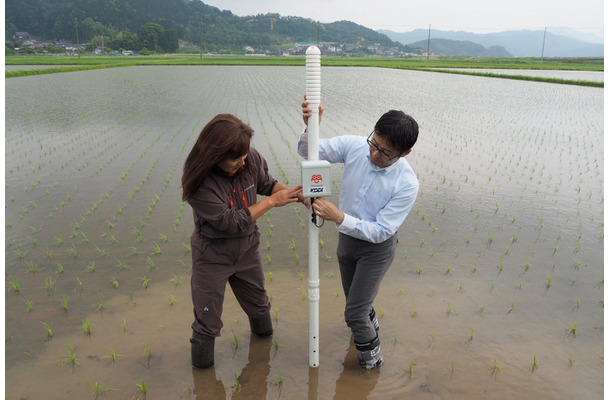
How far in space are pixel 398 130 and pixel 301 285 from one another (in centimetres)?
215

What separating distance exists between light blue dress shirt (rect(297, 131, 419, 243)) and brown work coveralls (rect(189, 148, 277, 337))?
1.27ft

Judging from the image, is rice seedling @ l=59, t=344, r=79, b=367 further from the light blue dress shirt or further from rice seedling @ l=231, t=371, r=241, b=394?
the light blue dress shirt

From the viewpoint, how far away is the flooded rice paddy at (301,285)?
294 cm

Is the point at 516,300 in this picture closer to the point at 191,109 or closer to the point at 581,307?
the point at 581,307

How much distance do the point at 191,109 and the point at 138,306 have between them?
1147 cm

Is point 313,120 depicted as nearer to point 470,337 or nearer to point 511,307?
point 470,337

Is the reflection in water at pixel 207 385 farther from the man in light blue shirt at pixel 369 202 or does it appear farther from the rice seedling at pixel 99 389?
the man in light blue shirt at pixel 369 202

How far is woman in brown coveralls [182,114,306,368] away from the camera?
2.29 metres

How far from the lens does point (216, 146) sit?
2250 millimetres

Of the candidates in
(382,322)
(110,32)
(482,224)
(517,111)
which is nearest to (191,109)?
(517,111)

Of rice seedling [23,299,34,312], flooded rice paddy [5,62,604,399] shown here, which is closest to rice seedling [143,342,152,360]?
flooded rice paddy [5,62,604,399]

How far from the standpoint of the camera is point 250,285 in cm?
287

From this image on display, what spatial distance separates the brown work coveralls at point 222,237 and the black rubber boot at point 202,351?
9cm

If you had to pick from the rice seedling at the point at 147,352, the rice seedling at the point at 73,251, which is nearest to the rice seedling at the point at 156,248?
the rice seedling at the point at 73,251
